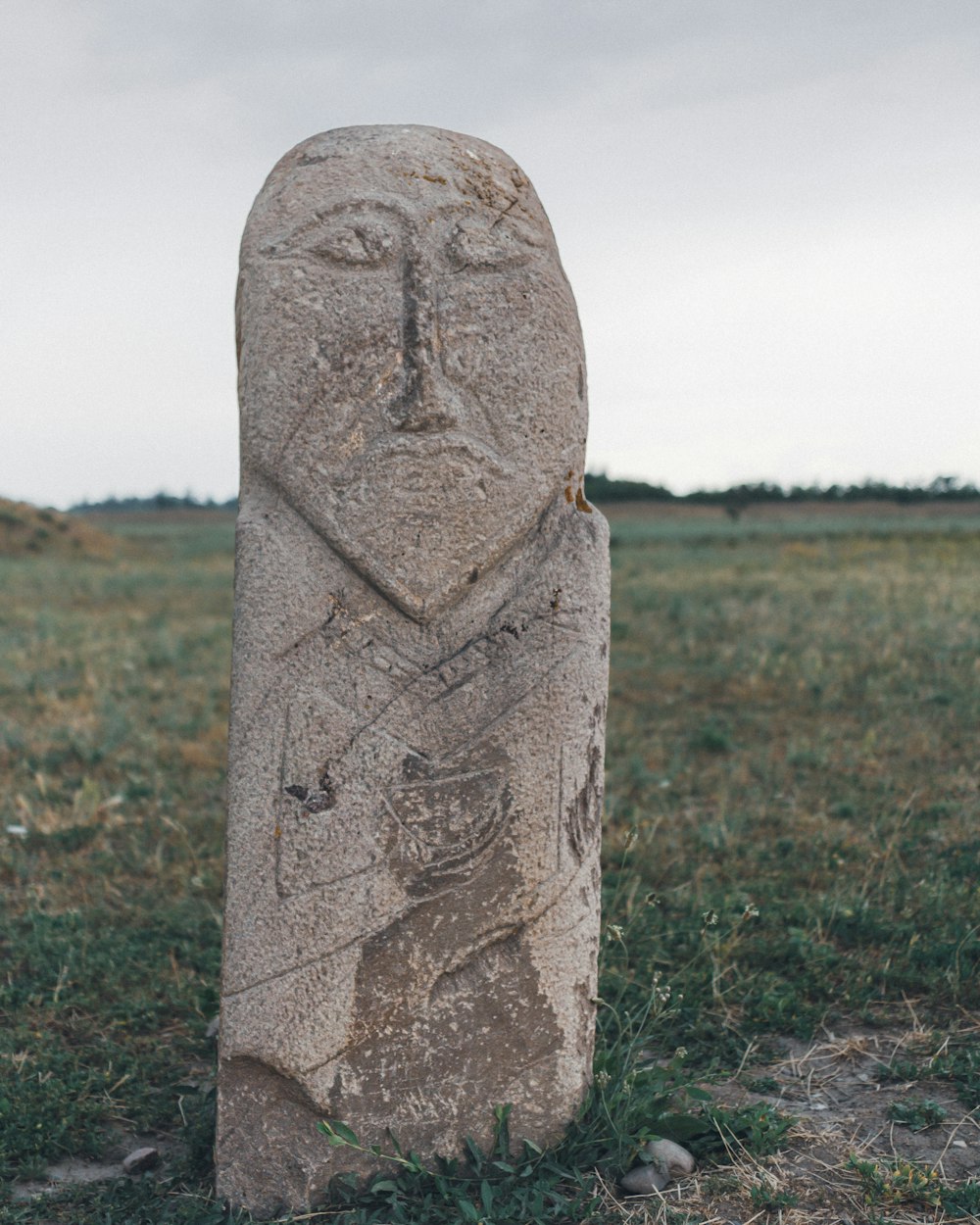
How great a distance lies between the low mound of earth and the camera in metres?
30.3

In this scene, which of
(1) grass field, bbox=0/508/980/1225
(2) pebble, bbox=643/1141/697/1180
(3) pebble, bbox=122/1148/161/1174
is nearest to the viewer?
(2) pebble, bbox=643/1141/697/1180

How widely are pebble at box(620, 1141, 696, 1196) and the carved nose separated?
1.95m

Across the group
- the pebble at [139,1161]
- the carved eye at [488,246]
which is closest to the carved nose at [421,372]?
the carved eye at [488,246]

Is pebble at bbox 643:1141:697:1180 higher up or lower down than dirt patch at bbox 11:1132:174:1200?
higher up

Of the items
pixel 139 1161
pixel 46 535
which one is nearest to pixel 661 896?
pixel 139 1161

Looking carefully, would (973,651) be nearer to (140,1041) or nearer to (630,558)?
(140,1041)

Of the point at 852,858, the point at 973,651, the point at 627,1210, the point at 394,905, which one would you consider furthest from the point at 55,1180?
the point at 973,651

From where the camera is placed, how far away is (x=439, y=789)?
116 inches

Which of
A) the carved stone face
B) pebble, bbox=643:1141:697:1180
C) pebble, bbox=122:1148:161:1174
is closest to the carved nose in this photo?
the carved stone face

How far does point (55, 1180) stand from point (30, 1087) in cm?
47

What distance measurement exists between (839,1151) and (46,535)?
31.6 meters

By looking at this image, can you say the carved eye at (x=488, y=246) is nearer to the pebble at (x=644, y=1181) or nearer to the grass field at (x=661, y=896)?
the grass field at (x=661, y=896)

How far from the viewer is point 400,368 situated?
2.91 meters

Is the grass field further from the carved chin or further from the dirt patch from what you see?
the carved chin
